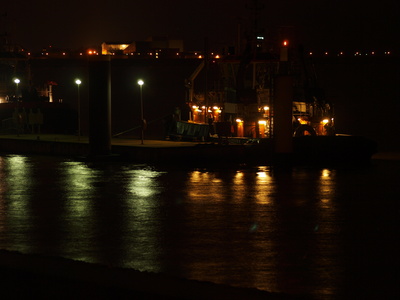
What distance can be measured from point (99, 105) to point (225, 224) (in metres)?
13.0

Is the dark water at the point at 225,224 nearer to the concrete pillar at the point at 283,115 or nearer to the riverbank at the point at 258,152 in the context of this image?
the concrete pillar at the point at 283,115

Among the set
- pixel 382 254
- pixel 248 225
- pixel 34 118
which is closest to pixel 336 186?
pixel 248 225

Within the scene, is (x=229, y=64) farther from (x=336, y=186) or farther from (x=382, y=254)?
(x=382, y=254)

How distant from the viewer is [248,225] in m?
11.4

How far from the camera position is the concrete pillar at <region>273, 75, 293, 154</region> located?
72.8 ft

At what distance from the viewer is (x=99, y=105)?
23.6 meters

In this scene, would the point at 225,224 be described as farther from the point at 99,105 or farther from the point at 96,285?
the point at 99,105

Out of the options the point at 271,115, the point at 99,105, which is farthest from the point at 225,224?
the point at 271,115

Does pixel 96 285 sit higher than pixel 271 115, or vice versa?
pixel 271 115

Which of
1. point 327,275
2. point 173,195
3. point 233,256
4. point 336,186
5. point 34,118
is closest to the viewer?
point 327,275

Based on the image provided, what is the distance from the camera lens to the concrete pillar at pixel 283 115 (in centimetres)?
2219

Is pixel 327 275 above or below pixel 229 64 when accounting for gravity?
below

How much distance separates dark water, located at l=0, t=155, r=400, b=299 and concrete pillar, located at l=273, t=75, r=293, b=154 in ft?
8.29

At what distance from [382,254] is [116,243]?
147 inches
